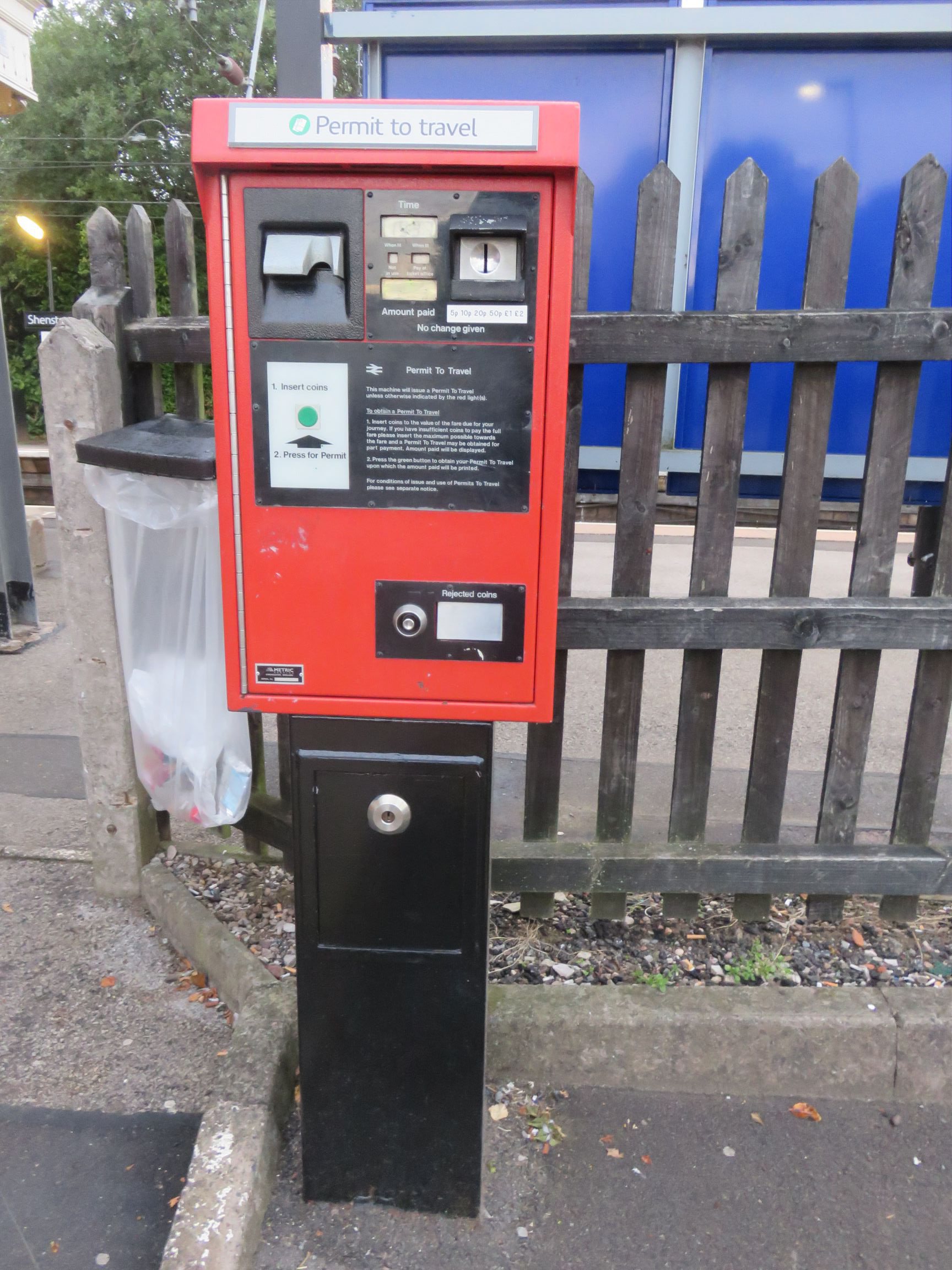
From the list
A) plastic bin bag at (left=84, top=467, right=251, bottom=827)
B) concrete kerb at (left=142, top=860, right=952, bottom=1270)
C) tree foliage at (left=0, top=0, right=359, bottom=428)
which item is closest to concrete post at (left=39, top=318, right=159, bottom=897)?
plastic bin bag at (left=84, top=467, right=251, bottom=827)

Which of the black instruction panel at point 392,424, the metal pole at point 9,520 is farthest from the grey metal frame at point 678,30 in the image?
the metal pole at point 9,520

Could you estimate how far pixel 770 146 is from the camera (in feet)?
11.1

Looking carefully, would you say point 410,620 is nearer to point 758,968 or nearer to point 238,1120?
point 238,1120

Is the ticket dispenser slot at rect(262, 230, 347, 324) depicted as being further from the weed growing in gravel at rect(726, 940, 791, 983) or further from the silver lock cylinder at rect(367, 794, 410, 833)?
the weed growing in gravel at rect(726, 940, 791, 983)

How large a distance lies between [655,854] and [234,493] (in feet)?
5.29

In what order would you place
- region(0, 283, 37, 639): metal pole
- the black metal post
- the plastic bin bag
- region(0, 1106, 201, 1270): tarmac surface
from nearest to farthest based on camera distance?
region(0, 1106, 201, 1270): tarmac surface → the black metal post → the plastic bin bag → region(0, 283, 37, 639): metal pole

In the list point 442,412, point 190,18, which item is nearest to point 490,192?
point 442,412

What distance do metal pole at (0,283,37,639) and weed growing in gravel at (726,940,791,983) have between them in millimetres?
4512

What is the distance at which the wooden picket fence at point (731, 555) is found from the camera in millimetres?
2254

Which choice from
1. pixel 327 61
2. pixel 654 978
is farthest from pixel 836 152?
pixel 654 978

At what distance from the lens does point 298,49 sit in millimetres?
2250

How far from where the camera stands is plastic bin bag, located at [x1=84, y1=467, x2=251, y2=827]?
2324 mm

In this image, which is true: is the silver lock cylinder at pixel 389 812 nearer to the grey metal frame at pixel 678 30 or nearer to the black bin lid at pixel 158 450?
the black bin lid at pixel 158 450

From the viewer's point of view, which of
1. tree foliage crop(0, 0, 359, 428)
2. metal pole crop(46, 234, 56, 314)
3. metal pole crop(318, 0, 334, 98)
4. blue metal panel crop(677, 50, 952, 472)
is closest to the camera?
metal pole crop(318, 0, 334, 98)
